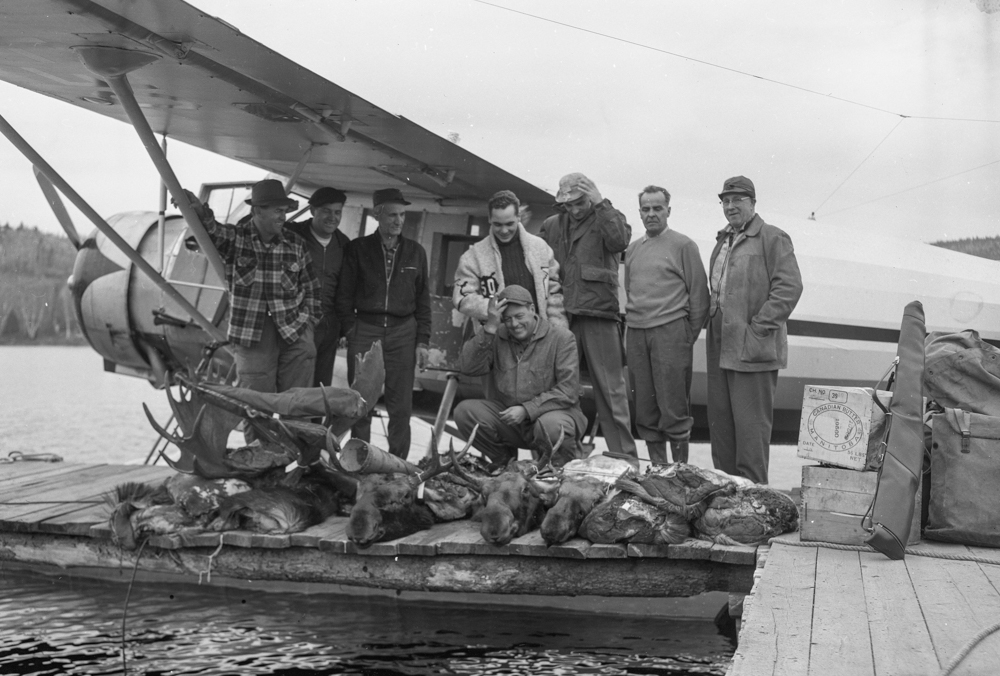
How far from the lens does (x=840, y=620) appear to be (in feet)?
11.2

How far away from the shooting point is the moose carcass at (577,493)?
4.96m

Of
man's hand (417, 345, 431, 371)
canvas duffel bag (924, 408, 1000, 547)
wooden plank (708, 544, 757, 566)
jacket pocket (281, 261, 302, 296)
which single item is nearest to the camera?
canvas duffel bag (924, 408, 1000, 547)

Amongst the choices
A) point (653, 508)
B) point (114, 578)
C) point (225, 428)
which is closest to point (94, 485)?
point (114, 578)

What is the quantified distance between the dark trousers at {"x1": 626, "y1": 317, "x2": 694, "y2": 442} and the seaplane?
153 centimetres

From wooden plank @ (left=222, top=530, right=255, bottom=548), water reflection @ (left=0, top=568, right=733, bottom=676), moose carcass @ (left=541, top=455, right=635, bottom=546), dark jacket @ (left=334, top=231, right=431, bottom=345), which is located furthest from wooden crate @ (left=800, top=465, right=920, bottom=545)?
dark jacket @ (left=334, top=231, right=431, bottom=345)

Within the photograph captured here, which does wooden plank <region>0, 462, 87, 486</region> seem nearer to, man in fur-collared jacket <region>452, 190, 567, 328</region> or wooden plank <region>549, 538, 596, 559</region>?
man in fur-collared jacket <region>452, 190, 567, 328</region>

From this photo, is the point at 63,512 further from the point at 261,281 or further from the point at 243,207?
the point at 243,207

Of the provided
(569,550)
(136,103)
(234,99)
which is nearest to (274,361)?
(234,99)

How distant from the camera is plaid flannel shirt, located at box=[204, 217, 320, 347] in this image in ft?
20.4

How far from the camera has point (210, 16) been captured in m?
4.65

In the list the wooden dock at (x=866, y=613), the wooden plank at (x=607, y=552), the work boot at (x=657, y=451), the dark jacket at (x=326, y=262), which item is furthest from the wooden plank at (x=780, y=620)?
the dark jacket at (x=326, y=262)

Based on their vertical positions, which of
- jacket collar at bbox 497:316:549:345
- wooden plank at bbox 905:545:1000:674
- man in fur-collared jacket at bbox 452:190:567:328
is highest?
man in fur-collared jacket at bbox 452:190:567:328

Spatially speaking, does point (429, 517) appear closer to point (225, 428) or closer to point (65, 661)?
point (225, 428)

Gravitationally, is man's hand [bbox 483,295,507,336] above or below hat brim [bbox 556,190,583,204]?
below
